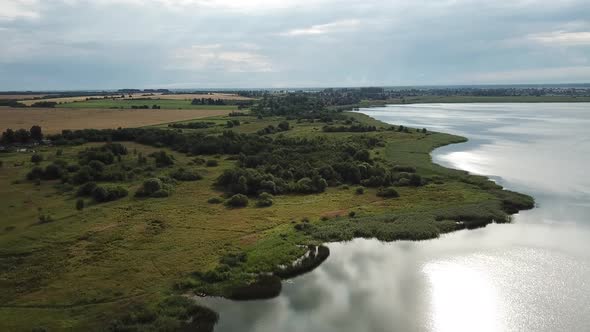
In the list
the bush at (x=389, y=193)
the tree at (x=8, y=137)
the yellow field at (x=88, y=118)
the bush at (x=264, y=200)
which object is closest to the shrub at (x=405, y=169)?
the bush at (x=389, y=193)

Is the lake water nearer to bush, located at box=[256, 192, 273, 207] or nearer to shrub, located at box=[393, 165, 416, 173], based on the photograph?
bush, located at box=[256, 192, 273, 207]

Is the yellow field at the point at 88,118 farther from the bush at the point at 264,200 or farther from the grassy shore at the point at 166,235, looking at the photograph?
the bush at the point at 264,200

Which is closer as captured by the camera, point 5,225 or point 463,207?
point 5,225

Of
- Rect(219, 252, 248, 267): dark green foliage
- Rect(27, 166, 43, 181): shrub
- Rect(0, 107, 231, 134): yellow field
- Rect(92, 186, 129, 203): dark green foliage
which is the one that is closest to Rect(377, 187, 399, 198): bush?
Rect(219, 252, 248, 267): dark green foliage

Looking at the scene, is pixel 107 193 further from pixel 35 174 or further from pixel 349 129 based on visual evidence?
A: pixel 349 129

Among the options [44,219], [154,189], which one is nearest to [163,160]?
[154,189]

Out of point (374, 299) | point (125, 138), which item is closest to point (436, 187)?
point (374, 299)

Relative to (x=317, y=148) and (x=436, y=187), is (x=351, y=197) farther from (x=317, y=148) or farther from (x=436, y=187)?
(x=317, y=148)
